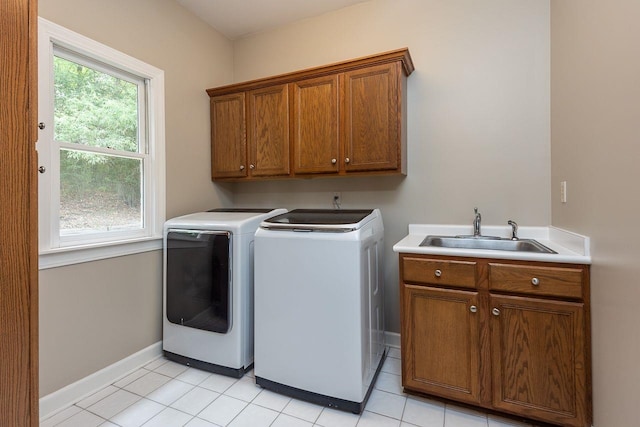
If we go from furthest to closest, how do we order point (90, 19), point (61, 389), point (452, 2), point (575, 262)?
point (452, 2) < point (90, 19) < point (61, 389) < point (575, 262)

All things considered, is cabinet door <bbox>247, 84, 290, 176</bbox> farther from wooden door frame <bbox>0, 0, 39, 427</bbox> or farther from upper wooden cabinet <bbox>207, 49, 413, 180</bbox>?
wooden door frame <bbox>0, 0, 39, 427</bbox>

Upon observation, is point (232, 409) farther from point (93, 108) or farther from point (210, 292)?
point (93, 108)

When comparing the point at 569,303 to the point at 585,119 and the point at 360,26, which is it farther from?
the point at 360,26

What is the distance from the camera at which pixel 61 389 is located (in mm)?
1654

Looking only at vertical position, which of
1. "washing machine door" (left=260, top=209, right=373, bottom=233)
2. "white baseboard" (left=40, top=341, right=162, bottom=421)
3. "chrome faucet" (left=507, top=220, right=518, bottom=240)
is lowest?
"white baseboard" (left=40, top=341, right=162, bottom=421)

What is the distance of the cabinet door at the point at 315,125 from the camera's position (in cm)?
215

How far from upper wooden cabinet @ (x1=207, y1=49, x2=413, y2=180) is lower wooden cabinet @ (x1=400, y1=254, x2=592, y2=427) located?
0.82 meters

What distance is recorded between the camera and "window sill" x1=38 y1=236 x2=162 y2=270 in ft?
5.24

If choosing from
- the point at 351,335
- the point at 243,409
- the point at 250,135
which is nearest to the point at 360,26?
the point at 250,135

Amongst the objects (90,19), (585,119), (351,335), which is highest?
(90,19)

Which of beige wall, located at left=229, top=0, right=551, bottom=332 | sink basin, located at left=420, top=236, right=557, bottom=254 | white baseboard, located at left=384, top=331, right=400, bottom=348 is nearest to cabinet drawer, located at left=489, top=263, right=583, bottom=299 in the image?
sink basin, located at left=420, top=236, right=557, bottom=254

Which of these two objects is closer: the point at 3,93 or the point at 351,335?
the point at 3,93

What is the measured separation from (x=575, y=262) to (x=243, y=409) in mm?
1860

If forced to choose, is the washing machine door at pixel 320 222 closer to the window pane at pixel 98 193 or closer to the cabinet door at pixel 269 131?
the cabinet door at pixel 269 131
